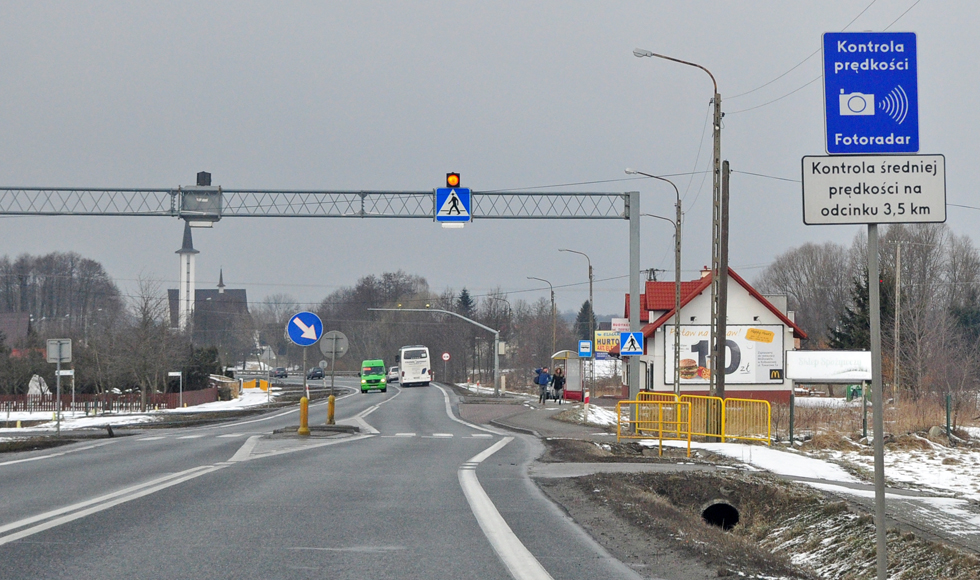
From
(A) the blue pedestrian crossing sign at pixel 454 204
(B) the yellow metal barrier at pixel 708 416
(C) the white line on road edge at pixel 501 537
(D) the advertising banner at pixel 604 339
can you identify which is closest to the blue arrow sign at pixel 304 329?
(A) the blue pedestrian crossing sign at pixel 454 204

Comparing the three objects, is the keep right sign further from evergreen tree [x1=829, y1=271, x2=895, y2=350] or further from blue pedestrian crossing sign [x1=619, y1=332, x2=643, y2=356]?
evergreen tree [x1=829, y1=271, x2=895, y2=350]

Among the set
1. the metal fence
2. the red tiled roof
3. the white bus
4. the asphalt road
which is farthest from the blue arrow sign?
the white bus

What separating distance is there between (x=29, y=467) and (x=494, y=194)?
18.4 metres

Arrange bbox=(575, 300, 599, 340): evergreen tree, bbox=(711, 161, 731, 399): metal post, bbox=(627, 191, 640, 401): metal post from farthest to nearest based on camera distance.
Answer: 1. bbox=(575, 300, 599, 340): evergreen tree
2. bbox=(627, 191, 640, 401): metal post
3. bbox=(711, 161, 731, 399): metal post

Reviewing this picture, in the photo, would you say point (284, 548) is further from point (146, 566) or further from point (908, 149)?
point (908, 149)

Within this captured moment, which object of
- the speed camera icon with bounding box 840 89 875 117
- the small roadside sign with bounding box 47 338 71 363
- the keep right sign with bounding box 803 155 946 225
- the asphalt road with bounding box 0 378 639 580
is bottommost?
the asphalt road with bounding box 0 378 639 580

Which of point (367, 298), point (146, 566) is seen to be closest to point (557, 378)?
point (146, 566)

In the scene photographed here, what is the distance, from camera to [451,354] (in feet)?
383

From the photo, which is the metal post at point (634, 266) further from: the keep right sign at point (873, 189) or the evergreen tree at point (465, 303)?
the evergreen tree at point (465, 303)

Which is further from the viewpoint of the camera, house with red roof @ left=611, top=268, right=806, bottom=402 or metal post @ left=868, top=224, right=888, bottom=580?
house with red roof @ left=611, top=268, right=806, bottom=402

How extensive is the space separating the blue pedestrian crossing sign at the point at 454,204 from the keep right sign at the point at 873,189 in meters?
21.2

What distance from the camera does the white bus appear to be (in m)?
86.0

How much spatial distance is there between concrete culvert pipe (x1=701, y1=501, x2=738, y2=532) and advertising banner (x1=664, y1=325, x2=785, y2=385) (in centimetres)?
4192

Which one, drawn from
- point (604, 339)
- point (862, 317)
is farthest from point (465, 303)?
point (604, 339)
